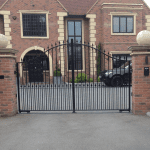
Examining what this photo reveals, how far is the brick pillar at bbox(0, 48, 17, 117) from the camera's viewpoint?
506 cm

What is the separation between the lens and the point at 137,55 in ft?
16.5

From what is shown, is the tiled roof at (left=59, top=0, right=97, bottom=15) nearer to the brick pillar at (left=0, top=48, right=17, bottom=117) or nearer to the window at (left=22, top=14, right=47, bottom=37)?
the window at (left=22, top=14, right=47, bottom=37)

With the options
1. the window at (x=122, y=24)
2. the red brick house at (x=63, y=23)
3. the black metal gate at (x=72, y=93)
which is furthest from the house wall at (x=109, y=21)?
the black metal gate at (x=72, y=93)

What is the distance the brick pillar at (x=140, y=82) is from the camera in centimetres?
501

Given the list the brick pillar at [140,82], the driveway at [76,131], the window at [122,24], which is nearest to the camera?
the driveway at [76,131]

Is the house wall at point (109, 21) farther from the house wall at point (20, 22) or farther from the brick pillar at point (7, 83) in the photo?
the brick pillar at point (7, 83)

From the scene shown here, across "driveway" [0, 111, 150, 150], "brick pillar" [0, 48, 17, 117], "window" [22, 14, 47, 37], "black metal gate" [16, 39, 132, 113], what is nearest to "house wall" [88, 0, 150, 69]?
"window" [22, 14, 47, 37]

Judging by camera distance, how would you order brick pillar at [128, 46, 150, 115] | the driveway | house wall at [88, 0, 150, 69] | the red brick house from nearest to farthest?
the driveway, brick pillar at [128, 46, 150, 115], the red brick house, house wall at [88, 0, 150, 69]

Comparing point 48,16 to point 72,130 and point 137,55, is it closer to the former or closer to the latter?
point 137,55

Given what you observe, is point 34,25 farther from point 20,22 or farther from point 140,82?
point 140,82

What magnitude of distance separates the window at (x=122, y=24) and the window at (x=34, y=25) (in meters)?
7.56

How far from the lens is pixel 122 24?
16.1 m

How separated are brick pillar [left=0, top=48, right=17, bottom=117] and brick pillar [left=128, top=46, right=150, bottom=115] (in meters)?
4.21

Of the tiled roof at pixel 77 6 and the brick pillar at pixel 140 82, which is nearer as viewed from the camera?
the brick pillar at pixel 140 82
